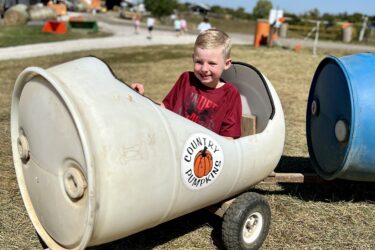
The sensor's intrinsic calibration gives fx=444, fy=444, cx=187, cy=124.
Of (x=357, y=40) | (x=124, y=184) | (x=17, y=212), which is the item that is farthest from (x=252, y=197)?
(x=357, y=40)

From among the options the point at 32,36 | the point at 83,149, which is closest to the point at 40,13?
the point at 32,36

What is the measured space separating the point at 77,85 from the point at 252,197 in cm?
138

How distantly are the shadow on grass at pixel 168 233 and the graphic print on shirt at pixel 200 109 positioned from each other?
803mm

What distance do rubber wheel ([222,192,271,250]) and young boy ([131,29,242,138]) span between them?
438 millimetres

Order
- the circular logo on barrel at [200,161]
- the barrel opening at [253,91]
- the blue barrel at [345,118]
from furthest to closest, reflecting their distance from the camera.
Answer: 1. the barrel opening at [253,91]
2. the blue barrel at [345,118]
3. the circular logo on barrel at [200,161]

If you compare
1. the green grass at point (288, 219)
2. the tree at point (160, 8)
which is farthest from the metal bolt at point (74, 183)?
the tree at point (160, 8)

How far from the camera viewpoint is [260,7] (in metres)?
79.5

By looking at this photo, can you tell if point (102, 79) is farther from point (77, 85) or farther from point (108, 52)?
point (108, 52)

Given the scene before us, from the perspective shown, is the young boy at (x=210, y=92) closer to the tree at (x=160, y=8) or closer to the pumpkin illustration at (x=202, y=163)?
the pumpkin illustration at (x=202, y=163)

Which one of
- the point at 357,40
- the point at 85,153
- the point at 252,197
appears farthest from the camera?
the point at 357,40

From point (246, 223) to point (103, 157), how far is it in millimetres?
1318

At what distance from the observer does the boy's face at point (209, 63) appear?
2.77 m

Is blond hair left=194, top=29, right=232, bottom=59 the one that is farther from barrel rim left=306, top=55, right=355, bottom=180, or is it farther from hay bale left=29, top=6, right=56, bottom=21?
hay bale left=29, top=6, right=56, bottom=21

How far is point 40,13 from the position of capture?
30156mm
